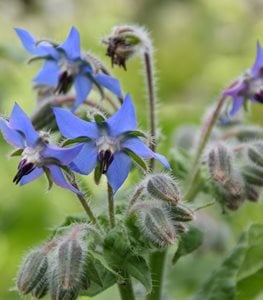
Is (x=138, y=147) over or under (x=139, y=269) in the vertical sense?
over

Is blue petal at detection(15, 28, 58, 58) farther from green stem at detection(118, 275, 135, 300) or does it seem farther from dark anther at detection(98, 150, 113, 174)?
green stem at detection(118, 275, 135, 300)

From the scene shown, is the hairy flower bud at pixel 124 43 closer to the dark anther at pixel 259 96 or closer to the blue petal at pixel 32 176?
the dark anther at pixel 259 96

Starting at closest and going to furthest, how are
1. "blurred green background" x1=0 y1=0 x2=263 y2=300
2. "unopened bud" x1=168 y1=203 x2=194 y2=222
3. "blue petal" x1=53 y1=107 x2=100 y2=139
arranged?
1. "blue petal" x1=53 y1=107 x2=100 y2=139
2. "unopened bud" x1=168 y1=203 x2=194 y2=222
3. "blurred green background" x1=0 y1=0 x2=263 y2=300

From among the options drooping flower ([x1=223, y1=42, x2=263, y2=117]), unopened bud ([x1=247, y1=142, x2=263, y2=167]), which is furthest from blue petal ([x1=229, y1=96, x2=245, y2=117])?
unopened bud ([x1=247, y1=142, x2=263, y2=167])

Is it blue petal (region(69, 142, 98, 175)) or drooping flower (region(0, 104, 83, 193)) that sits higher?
drooping flower (region(0, 104, 83, 193))

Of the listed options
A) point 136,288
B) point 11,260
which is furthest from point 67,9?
point 136,288

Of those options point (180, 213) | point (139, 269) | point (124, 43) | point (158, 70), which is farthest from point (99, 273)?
point (158, 70)

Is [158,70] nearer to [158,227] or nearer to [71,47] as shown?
[71,47]
